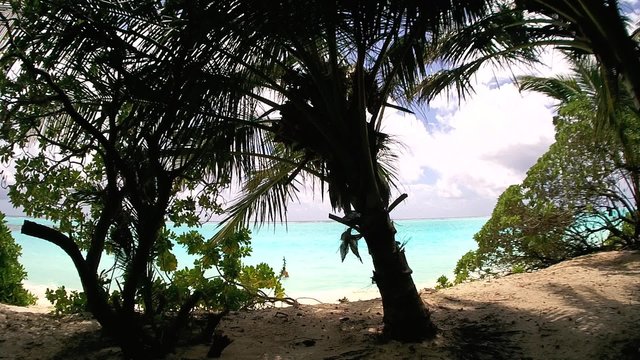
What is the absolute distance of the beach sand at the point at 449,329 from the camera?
299 cm

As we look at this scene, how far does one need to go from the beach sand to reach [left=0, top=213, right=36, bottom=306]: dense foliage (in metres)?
1.24

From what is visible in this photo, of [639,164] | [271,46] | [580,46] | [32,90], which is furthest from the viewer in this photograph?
[639,164]

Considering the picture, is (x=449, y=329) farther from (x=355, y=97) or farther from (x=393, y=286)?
(x=355, y=97)

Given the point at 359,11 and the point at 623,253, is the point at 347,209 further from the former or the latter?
the point at 623,253

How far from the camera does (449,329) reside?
350 centimetres

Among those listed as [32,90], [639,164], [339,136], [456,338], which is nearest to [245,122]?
[339,136]

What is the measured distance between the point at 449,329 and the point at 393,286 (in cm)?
72

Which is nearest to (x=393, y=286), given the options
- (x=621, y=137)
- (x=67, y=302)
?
(x=67, y=302)

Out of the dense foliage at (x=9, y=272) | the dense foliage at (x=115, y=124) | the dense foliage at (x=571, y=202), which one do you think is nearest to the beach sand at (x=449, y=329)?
the dense foliage at (x=115, y=124)

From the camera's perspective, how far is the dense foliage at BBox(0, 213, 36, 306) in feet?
16.3

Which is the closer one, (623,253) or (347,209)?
(347,209)

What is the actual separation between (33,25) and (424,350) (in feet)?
11.8

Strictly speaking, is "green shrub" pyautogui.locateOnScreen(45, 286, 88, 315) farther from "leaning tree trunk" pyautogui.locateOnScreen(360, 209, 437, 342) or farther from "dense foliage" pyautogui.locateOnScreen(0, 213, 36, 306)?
"leaning tree trunk" pyautogui.locateOnScreen(360, 209, 437, 342)

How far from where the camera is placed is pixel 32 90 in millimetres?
2928
